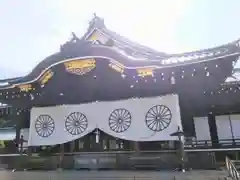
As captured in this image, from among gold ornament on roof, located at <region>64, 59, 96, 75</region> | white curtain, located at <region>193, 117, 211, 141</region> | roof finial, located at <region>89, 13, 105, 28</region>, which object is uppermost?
roof finial, located at <region>89, 13, 105, 28</region>

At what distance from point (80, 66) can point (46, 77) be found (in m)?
1.66

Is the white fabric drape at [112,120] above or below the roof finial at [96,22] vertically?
below

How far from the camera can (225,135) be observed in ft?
35.7

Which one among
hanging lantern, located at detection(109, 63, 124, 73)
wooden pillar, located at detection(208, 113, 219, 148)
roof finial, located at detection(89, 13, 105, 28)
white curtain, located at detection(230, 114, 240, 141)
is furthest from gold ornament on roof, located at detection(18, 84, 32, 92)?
white curtain, located at detection(230, 114, 240, 141)

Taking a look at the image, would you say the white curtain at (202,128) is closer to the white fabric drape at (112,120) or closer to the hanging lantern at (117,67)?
the white fabric drape at (112,120)

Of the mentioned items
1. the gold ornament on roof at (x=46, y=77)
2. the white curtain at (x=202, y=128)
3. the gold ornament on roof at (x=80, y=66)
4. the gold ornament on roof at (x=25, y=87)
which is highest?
the gold ornament on roof at (x=80, y=66)

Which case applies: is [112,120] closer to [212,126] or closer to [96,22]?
[212,126]

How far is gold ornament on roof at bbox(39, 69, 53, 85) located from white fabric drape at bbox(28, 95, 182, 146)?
3.98ft

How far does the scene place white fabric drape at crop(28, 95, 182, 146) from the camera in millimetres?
9297

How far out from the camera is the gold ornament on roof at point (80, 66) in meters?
10.2

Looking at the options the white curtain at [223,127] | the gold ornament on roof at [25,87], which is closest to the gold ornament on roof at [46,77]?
the gold ornament on roof at [25,87]

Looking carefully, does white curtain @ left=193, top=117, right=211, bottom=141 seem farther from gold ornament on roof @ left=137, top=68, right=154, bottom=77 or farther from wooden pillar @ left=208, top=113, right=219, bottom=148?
gold ornament on roof @ left=137, top=68, right=154, bottom=77

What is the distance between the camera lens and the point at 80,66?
1038cm

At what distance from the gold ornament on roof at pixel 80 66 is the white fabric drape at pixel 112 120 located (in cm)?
147
